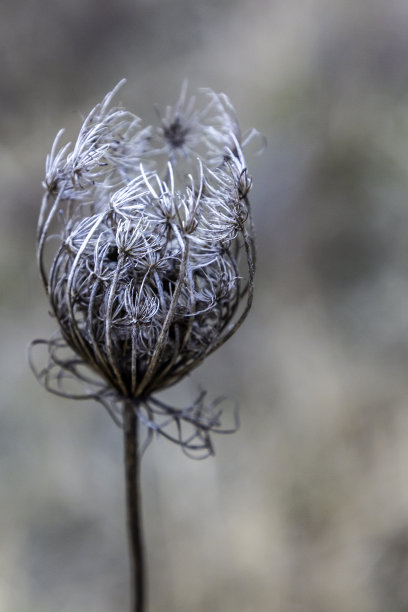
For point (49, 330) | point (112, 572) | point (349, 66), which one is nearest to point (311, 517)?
point (112, 572)

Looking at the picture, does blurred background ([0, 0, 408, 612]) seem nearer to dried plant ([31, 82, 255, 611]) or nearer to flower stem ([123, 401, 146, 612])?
flower stem ([123, 401, 146, 612])

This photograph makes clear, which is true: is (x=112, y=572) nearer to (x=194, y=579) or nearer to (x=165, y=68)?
(x=194, y=579)

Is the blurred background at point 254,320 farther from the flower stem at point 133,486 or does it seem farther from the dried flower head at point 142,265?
the dried flower head at point 142,265

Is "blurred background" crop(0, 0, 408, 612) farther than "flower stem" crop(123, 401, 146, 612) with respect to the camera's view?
Yes

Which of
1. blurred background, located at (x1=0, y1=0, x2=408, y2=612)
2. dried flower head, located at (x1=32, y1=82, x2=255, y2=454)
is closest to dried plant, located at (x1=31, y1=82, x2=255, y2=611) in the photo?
dried flower head, located at (x1=32, y1=82, x2=255, y2=454)

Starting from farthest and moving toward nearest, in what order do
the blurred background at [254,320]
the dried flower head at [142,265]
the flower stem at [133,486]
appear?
the blurred background at [254,320], the flower stem at [133,486], the dried flower head at [142,265]

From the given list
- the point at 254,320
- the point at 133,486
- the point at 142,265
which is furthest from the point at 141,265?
the point at 254,320

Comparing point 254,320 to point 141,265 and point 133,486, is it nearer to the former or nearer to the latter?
point 133,486

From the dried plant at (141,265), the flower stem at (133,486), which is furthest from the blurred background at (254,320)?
the dried plant at (141,265)

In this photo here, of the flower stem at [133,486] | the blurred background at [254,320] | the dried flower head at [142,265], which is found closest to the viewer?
the dried flower head at [142,265]
